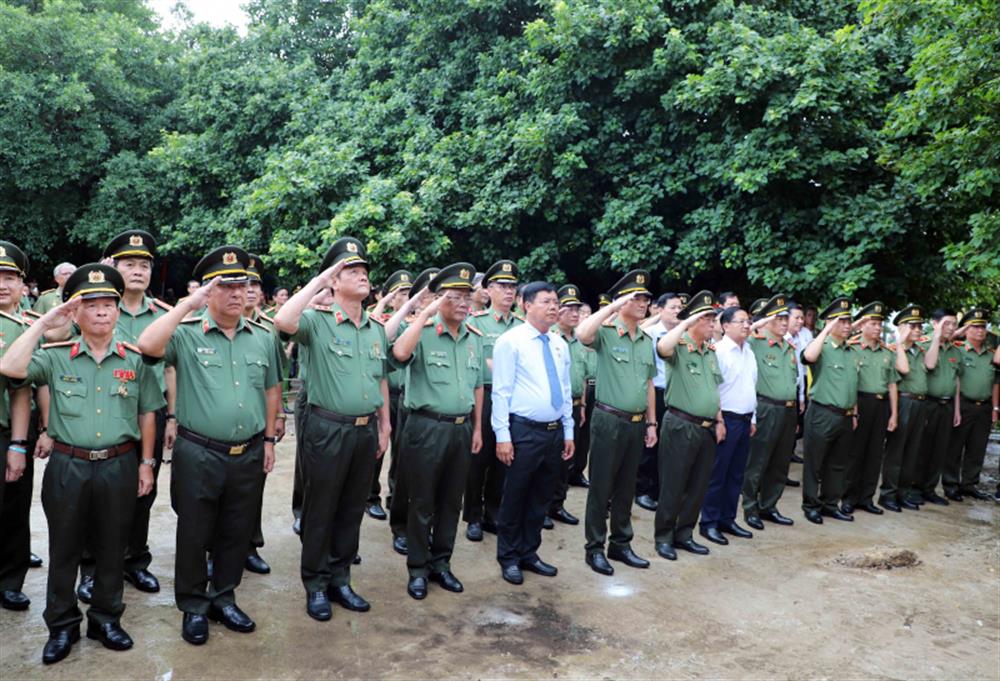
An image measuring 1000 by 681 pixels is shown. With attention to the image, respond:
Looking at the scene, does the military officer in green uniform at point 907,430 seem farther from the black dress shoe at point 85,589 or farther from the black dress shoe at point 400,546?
the black dress shoe at point 85,589

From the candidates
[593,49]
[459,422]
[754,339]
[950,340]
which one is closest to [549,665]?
[459,422]

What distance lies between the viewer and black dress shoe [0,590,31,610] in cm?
422

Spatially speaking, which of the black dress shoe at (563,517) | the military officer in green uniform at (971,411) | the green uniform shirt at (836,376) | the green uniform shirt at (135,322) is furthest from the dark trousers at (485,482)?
the military officer in green uniform at (971,411)

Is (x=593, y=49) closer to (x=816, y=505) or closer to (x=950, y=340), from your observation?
(x=950, y=340)

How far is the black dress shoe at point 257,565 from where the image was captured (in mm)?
4973

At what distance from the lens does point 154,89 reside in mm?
15789

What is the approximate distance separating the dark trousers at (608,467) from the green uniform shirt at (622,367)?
13cm

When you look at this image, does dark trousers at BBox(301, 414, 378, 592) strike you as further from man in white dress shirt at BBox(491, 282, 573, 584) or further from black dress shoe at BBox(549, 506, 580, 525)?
black dress shoe at BBox(549, 506, 580, 525)

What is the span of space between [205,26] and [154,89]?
76.8 inches

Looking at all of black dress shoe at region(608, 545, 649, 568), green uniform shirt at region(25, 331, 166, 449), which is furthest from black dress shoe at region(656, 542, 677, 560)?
green uniform shirt at region(25, 331, 166, 449)

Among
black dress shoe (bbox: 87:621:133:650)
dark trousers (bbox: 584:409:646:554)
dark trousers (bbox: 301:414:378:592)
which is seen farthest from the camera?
dark trousers (bbox: 584:409:646:554)

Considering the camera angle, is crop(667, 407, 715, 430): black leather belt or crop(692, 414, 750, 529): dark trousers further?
crop(692, 414, 750, 529): dark trousers

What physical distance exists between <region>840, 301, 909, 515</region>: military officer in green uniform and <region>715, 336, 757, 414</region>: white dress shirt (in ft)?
4.93

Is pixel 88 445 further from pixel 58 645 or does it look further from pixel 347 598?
pixel 347 598
